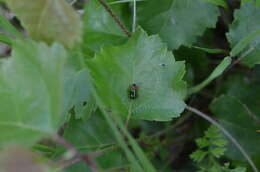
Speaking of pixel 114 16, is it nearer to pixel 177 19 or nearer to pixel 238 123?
pixel 177 19

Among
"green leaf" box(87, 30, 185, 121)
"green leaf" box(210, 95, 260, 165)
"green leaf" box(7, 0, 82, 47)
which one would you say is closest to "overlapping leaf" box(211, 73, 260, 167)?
"green leaf" box(210, 95, 260, 165)

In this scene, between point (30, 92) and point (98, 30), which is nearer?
point (30, 92)

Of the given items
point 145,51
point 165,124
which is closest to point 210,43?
point 165,124

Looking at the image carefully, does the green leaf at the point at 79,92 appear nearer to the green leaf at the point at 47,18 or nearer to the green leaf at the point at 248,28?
the green leaf at the point at 47,18

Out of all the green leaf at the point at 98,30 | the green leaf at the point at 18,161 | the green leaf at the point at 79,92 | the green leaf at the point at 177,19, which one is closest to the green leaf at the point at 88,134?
the green leaf at the point at 79,92

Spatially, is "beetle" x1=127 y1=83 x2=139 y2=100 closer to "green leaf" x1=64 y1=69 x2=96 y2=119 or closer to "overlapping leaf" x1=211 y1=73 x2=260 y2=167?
"green leaf" x1=64 y1=69 x2=96 y2=119

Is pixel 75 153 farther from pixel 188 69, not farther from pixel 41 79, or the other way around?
pixel 188 69

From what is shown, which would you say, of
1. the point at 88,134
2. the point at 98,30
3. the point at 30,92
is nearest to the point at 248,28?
the point at 98,30
